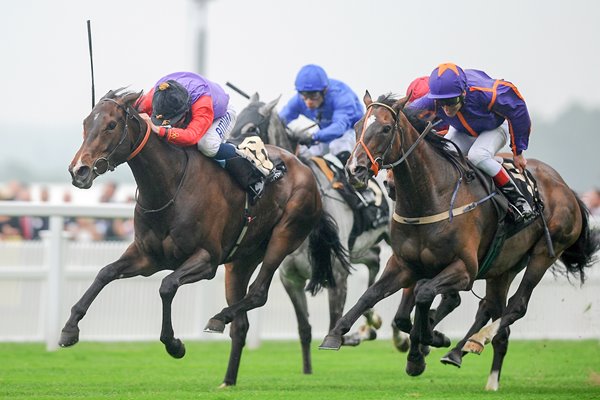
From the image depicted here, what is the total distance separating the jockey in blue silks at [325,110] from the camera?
10.1m

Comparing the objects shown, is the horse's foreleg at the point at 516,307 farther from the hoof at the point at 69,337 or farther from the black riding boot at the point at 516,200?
the hoof at the point at 69,337

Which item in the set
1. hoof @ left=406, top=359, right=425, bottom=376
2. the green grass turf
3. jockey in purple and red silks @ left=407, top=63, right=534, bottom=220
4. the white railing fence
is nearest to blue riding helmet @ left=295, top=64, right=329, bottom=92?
jockey in purple and red silks @ left=407, top=63, right=534, bottom=220

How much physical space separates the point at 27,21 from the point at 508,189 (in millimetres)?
14821

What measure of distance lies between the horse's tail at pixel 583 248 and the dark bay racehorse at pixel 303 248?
179 cm

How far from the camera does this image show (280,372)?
32.3 ft

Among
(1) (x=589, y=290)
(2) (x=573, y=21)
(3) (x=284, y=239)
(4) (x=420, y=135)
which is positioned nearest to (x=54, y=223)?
(3) (x=284, y=239)

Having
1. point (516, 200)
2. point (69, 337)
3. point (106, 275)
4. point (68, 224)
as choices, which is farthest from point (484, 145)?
point (68, 224)

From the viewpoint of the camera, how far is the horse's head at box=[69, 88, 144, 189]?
7.21 m

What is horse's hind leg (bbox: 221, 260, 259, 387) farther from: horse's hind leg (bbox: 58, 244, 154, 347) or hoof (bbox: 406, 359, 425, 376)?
hoof (bbox: 406, 359, 425, 376)

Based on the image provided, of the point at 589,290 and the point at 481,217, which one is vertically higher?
the point at 481,217

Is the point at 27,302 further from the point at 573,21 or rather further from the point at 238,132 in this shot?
the point at 573,21

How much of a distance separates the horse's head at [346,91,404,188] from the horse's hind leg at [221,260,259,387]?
1866mm

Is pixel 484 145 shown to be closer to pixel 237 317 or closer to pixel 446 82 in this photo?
pixel 446 82

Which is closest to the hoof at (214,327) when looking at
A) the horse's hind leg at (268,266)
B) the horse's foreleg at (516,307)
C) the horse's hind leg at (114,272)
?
the horse's hind leg at (268,266)
